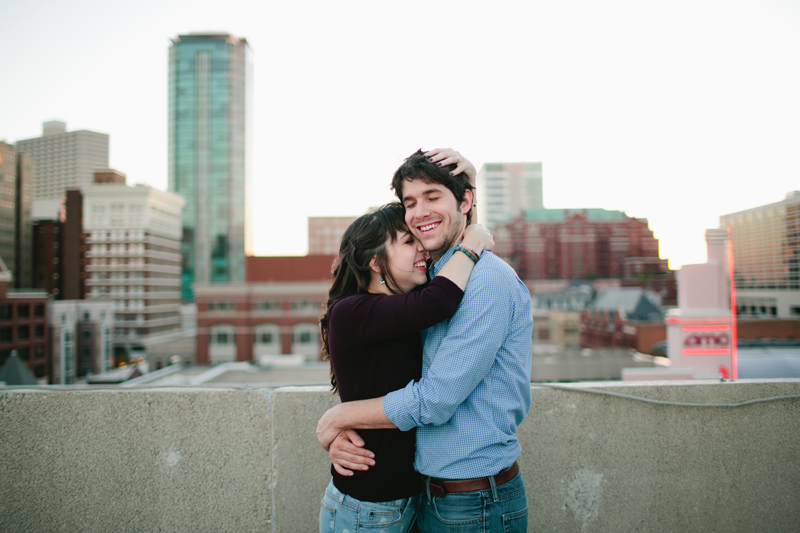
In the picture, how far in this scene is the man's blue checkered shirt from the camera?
1187mm

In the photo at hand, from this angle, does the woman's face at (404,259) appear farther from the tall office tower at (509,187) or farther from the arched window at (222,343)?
the tall office tower at (509,187)

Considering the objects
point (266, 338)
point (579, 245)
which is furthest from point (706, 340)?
point (579, 245)

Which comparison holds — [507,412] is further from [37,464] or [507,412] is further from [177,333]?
[177,333]

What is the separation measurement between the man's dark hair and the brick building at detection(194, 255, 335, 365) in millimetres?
35020

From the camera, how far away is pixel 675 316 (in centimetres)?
1848

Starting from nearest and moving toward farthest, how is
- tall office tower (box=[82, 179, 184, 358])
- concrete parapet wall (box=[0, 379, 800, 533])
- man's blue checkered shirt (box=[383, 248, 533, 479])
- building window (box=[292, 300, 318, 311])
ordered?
man's blue checkered shirt (box=[383, 248, 533, 479]), concrete parapet wall (box=[0, 379, 800, 533]), building window (box=[292, 300, 318, 311]), tall office tower (box=[82, 179, 184, 358])

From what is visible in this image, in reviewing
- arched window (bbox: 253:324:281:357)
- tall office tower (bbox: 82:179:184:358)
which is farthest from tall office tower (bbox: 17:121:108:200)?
arched window (bbox: 253:324:281:357)

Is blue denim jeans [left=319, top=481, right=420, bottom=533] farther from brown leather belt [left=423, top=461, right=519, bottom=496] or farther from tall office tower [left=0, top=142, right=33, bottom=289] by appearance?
tall office tower [left=0, top=142, right=33, bottom=289]

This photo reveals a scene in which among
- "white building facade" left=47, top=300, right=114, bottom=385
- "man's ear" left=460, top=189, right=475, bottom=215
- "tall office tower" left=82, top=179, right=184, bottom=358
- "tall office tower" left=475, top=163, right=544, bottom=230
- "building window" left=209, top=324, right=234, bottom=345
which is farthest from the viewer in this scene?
"tall office tower" left=475, top=163, right=544, bottom=230

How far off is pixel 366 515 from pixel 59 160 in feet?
228

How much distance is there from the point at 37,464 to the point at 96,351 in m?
43.6

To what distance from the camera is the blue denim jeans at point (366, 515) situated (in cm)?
126

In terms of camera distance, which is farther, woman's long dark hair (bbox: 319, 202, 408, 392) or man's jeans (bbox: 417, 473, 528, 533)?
woman's long dark hair (bbox: 319, 202, 408, 392)

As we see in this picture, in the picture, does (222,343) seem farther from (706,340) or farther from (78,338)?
(706,340)
